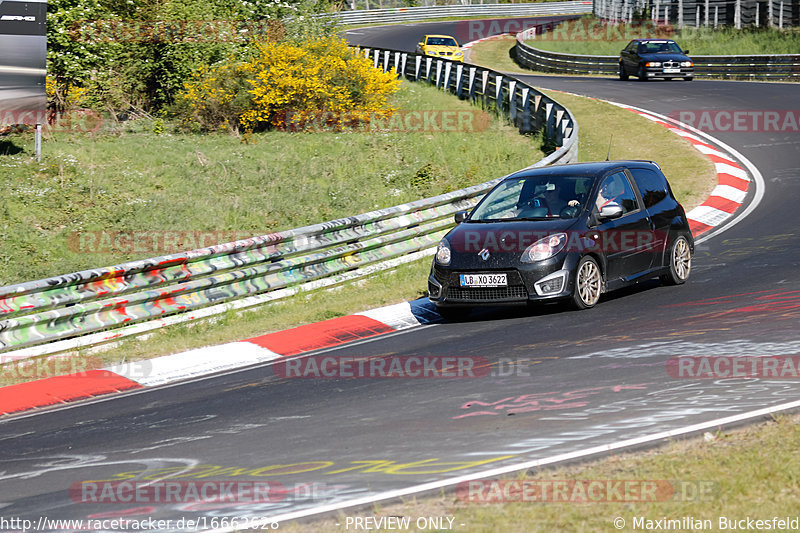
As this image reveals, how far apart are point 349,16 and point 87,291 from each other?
59887 millimetres

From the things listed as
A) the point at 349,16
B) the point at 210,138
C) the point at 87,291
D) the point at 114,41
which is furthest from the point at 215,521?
the point at 349,16

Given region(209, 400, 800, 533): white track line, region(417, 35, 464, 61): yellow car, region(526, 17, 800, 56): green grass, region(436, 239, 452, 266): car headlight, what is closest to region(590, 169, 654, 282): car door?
region(436, 239, 452, 266): car headlight

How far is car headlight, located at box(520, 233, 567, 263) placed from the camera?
406 inches

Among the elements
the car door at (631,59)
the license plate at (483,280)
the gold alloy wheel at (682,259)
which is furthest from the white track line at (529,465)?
the car door at (631,59)

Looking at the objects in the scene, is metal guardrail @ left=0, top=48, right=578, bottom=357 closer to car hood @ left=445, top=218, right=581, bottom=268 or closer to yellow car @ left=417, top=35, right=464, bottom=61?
car hood @ left=445, top=218, right=581, bottom=268

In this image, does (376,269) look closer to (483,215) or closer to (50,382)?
(483,215)

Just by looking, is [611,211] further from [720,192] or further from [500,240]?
[720,192]

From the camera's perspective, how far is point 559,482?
203 inches

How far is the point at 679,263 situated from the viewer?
11.8 metres

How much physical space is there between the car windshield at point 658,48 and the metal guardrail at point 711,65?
1533mm

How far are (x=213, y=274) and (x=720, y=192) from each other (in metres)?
10.3

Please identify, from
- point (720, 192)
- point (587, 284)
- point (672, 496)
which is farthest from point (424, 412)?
point (720, 192)

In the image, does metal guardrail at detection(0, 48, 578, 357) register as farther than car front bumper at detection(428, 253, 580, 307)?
No

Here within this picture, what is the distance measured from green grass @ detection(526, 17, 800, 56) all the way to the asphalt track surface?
1254 inches
